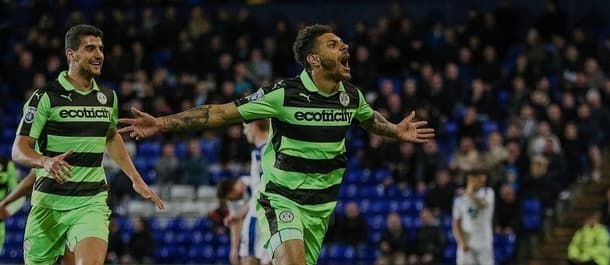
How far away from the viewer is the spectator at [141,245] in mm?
21500

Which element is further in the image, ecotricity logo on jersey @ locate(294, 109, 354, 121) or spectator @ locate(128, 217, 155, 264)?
spectator @ locate(128, 217, 155, 264)

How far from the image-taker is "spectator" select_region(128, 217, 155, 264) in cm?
2150

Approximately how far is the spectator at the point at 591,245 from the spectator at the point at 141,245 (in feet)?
23.6

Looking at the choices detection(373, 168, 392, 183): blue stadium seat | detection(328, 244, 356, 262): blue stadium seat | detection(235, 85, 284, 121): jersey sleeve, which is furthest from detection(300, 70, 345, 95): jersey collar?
detection(373, 168, 392, 183): blue stadium seat

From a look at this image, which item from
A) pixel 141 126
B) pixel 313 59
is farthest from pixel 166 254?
pixel 141 126

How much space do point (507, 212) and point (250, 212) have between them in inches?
326

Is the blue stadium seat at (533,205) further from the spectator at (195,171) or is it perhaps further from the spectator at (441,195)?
the spectator at (195,171)

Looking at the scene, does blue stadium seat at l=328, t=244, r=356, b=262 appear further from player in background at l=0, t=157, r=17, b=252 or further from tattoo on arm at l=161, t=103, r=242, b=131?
tattoo on arm at l=161, t=103, r=242, b=131

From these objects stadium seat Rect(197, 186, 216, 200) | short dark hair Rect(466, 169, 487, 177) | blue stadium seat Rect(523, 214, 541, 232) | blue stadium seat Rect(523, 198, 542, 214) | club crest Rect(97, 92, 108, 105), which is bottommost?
club crest Rect(97, 92, 108, 105)

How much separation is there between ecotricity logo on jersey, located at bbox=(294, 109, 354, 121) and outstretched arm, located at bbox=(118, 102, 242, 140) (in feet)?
1.57

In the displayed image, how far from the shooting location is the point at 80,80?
9.95 meters

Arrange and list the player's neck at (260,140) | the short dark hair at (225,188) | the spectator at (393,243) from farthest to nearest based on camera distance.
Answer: the spectator at (393,243)
the short dark hair at (225,188)
the player's neck at (260,140)

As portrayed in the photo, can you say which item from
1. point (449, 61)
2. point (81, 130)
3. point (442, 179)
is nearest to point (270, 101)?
point (81, 130)

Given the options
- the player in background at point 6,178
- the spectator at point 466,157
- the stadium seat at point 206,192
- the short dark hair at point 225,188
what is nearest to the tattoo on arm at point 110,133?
the player in background at point 6,178
